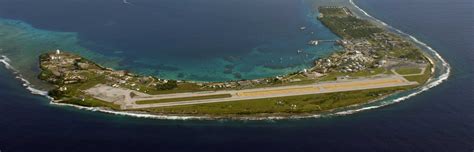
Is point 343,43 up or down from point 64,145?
up

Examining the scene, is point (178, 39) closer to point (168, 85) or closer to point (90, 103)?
point (168, 85)

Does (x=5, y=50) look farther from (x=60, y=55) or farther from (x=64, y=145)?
(x=64, y=145)

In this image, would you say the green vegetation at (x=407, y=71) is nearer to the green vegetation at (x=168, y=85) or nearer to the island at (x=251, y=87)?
the island at (x=251, y=87)

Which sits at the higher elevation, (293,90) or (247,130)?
(293,90)

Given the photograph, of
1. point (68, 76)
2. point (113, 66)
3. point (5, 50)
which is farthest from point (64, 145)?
point (5, 50)

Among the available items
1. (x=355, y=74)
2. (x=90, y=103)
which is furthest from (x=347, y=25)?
(x=90, y=103)

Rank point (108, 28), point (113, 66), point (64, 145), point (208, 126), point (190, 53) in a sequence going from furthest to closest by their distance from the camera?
point (108, 28), point (190, 53), point (113, 66), point (208, 126), point (64, 145)
